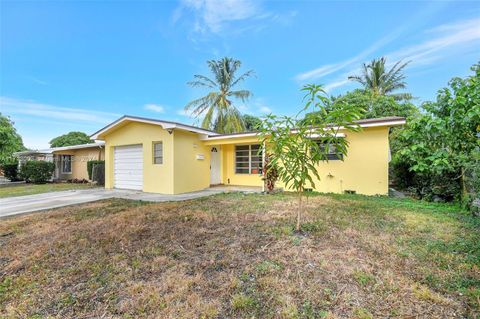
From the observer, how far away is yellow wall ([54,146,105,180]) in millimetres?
16328

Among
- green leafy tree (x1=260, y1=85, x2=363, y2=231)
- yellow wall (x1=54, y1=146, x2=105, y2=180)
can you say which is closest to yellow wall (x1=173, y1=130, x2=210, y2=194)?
green leafy tree (x1=260, y1=85, x2=363, y2=231)

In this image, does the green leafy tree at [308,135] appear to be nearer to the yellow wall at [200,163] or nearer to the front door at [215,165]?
the yellow wall at [200,163]

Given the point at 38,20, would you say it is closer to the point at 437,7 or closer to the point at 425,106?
the point at 425,106

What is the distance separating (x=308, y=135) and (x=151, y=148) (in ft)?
26.4

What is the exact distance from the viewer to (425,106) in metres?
5.34

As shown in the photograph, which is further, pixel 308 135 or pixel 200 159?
pixel 200 159

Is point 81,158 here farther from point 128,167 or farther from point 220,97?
point 220,97

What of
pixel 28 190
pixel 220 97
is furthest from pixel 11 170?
pixel 220 97

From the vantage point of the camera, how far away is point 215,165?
1238 centimetres

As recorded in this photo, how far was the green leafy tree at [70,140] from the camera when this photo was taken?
32188 millimetres

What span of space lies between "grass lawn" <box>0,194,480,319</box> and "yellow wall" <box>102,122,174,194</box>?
175 inches

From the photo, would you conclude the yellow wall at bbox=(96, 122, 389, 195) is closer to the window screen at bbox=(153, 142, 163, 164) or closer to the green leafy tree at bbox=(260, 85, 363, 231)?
the window screen at bbox=(153, 142, 163, 164)

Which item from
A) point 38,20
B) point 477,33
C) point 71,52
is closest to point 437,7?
point 477,33

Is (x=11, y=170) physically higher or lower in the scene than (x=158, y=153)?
lower
